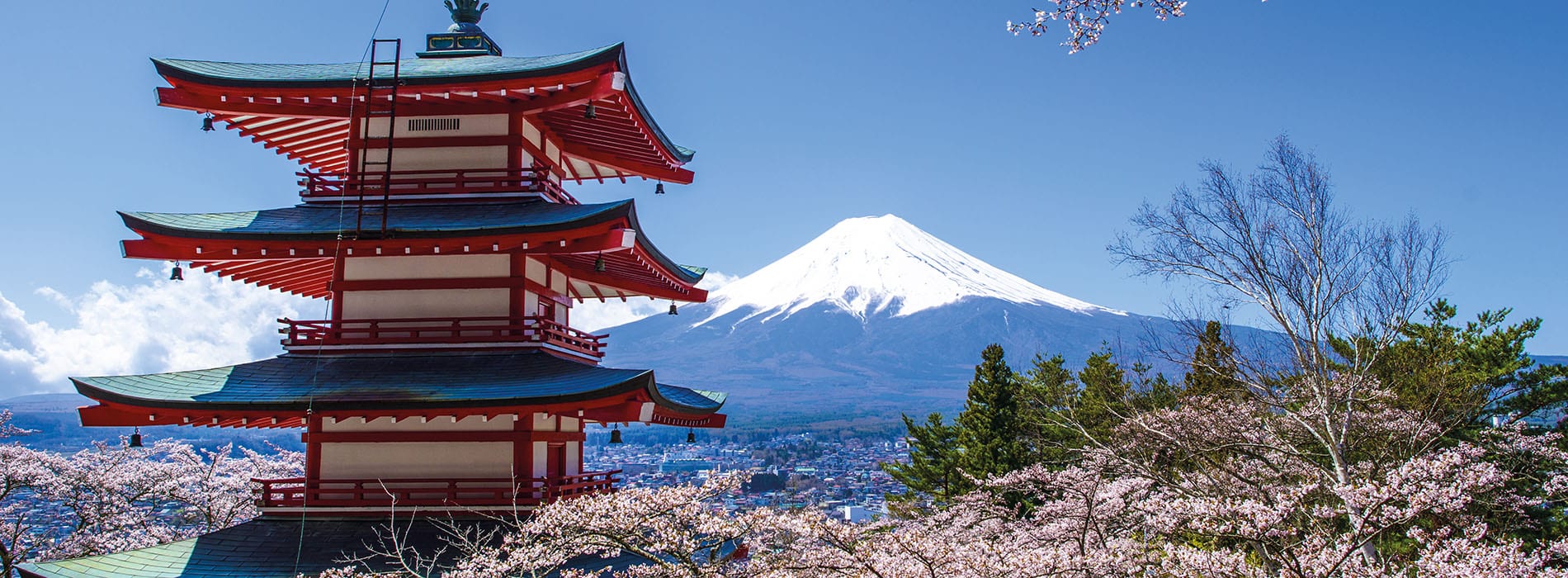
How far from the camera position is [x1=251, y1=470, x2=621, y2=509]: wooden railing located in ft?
35.6

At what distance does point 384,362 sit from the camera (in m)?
11.5

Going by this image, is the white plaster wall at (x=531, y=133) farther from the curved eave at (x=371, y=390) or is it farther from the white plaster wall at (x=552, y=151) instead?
the curved eave at (x=371, y=390)

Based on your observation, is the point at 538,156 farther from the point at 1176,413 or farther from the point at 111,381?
the point at 1176,413

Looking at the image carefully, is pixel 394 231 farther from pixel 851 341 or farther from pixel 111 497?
pixel 851 341

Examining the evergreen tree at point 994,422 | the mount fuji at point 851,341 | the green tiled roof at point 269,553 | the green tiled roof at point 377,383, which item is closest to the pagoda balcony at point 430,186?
the green tiled roof at point 377,383

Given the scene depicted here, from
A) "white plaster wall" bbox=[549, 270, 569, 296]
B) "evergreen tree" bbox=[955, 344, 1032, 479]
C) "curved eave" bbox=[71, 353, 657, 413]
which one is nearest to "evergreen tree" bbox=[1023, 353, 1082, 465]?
"evergreen tree" bbox=[955, 344, 1032, 479]

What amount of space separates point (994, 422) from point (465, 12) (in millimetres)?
16706

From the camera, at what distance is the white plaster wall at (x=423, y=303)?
11852 millimetres

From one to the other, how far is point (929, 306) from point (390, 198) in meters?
155

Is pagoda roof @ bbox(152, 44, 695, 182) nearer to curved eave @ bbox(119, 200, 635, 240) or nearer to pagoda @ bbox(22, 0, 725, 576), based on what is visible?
pagoda @ bbox(22, 0, 725, 576)

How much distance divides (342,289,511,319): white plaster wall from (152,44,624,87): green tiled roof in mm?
2423

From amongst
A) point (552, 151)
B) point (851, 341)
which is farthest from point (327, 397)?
point (851, 341)

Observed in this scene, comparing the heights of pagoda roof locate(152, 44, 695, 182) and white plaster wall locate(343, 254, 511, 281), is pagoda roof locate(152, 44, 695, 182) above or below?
above

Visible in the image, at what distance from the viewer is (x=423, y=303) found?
39.2 ft
